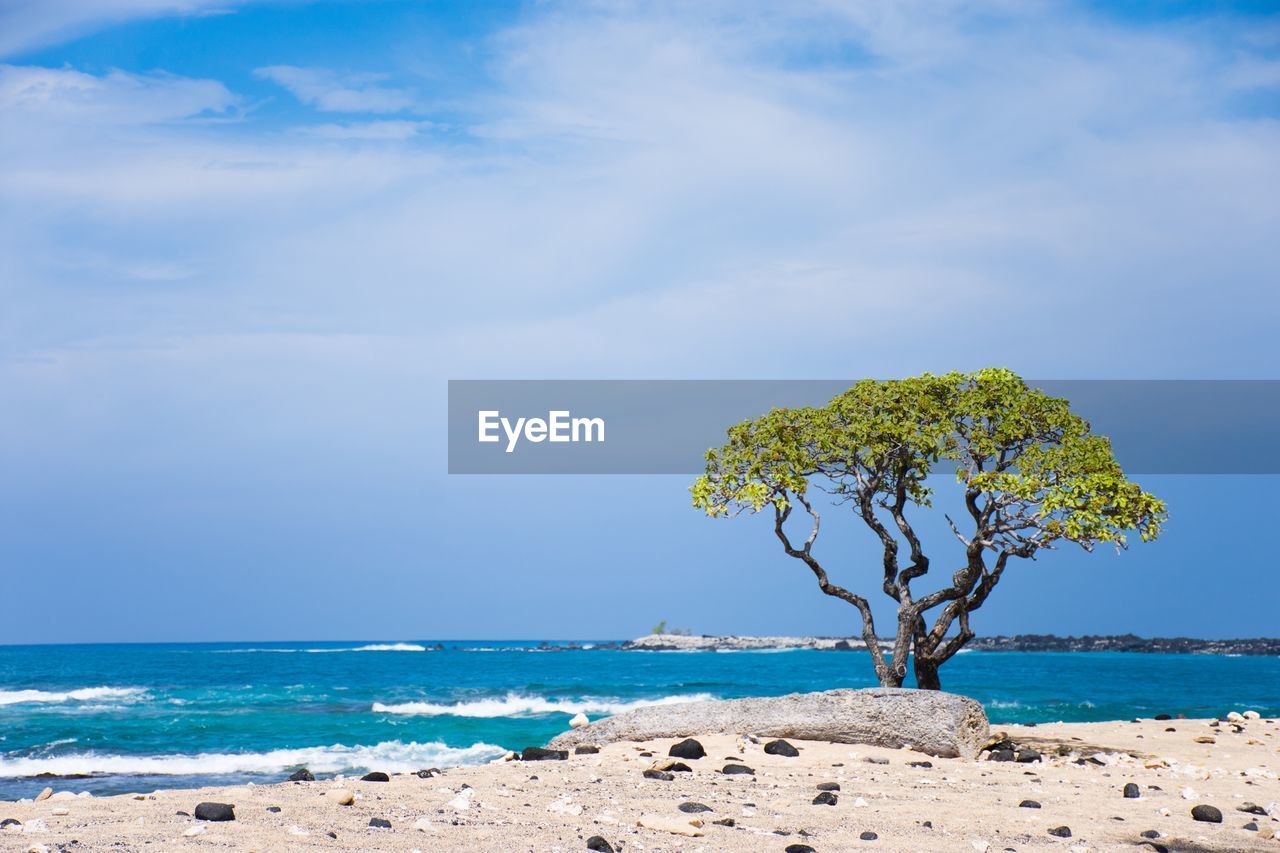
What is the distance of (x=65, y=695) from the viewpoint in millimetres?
42969

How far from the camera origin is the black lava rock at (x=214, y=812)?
7.96 m

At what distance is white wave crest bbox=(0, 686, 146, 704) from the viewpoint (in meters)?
40.3

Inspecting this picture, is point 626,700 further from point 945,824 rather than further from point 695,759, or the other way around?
point 945,824

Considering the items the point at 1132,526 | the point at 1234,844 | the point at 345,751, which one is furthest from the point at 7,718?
the point at 1234,844

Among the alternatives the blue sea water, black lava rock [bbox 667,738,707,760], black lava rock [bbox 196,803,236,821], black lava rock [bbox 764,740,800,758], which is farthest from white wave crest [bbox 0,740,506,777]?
black lava rock [bbox 196,803,236,821]

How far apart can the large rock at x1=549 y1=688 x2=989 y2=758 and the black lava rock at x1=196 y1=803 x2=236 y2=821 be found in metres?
7.24

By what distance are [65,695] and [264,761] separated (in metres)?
26.4

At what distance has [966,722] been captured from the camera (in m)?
14.5

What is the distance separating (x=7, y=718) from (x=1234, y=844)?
33.8m

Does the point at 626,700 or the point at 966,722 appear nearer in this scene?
the point at 966,722

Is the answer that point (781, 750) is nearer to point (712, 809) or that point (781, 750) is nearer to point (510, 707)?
point (712, 809)

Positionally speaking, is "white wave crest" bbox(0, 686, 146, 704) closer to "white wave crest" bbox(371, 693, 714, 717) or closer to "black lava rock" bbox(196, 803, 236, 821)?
"white wave crest" bbox(371, 693, 714, 717)

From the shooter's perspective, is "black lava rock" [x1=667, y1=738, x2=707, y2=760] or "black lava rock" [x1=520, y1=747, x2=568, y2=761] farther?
"black lava rock" [x1=520, y1=747, x2=568, y2=761]

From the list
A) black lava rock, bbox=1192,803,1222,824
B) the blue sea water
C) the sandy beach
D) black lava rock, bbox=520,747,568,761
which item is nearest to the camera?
the sandy beach
